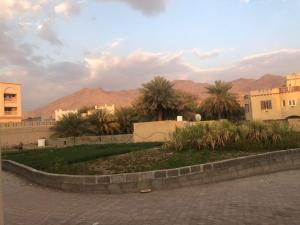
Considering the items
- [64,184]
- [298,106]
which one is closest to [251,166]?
[64,184]

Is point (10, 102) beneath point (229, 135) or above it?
above

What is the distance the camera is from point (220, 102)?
6378 centimetres

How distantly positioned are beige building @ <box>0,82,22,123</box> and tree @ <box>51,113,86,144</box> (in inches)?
1845

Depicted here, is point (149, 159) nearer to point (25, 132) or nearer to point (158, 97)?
point (158, 97)

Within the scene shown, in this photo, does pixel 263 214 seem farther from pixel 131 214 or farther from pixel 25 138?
pixel 25 138

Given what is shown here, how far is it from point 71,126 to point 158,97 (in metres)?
11.1

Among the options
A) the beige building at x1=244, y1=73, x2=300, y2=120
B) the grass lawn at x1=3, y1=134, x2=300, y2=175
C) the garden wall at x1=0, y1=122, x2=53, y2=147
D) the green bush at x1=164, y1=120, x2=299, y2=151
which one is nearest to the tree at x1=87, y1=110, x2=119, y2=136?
the garden wall at x1=0, y1=122, x2=53, y2=147

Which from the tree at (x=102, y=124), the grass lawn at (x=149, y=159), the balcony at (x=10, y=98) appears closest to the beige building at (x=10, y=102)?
the balcony at (x=10, y=98)

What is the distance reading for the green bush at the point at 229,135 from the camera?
52.4 feet

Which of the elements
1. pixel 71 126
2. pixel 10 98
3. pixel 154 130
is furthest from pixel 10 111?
pixel 154 130

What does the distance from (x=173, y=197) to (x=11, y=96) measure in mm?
96619

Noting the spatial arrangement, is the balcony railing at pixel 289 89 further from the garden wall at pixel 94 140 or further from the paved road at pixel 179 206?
the paved road at pixel 179 206

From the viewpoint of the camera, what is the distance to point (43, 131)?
58531 mm

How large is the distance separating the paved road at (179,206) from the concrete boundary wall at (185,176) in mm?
432
